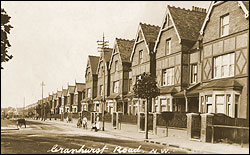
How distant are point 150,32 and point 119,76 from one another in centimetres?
895

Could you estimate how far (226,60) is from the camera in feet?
78.5

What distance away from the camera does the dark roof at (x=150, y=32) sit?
35.7 meters

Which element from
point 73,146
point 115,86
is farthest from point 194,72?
point 115,86

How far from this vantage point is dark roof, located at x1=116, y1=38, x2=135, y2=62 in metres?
43.1

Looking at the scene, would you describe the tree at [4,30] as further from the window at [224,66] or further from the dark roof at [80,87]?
the dark roof at [80,87]

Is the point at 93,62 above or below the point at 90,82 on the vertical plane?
above

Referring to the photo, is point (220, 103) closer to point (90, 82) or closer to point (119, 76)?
point (119, 76)

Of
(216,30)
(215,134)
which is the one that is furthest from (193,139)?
(216,30)

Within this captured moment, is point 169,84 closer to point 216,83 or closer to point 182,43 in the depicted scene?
point 182,43

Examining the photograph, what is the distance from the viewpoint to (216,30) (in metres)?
25.0

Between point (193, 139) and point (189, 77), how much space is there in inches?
385

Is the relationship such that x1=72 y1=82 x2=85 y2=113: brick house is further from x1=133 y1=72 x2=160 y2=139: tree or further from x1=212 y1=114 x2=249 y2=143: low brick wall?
x1=212 y1=114 x2=249 y2=143: low brick wall

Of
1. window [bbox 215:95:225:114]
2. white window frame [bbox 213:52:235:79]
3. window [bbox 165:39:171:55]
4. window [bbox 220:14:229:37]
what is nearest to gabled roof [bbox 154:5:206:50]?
window [bbox 165:39:171:55]

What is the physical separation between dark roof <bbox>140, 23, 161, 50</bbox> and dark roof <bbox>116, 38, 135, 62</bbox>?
6903 millimetres
